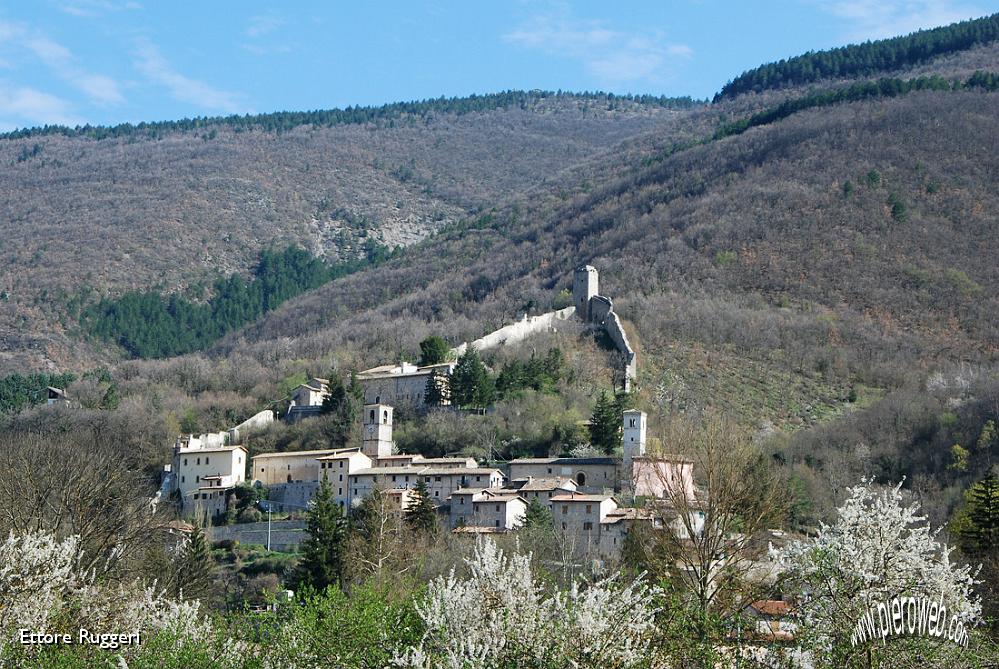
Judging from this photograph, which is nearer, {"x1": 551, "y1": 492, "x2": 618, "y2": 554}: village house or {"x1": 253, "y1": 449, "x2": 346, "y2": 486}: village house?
{"x1": 551, "y1": 492, "x2": 618, "y2": 554}: village house

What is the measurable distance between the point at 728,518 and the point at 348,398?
4433 centimetres

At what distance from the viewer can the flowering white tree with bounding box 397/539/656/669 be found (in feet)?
66.1

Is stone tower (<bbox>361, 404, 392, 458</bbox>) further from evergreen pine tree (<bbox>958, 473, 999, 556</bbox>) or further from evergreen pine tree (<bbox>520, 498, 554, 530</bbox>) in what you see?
evergreen pine tree (<bbox>958, 473, 999, 556</bbox>)

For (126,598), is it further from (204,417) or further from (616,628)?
(204,417)

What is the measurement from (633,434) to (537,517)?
9.07 metres

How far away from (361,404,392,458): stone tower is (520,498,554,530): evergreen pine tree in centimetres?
1381

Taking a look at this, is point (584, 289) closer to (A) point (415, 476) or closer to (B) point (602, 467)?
(B) point (602, 467)

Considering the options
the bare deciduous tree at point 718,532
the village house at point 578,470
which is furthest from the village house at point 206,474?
the bare deciduous tree at point 718,532

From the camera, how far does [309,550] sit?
49.5 metres

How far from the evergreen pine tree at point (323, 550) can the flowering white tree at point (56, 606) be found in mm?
20069

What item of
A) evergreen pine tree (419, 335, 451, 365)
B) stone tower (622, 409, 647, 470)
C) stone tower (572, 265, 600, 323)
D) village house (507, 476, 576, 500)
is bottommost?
village house (507, 476, 576, 500)

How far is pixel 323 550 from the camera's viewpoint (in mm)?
49250

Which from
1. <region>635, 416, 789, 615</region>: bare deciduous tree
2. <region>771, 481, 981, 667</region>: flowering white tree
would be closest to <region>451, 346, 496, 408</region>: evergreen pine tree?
<region>635, 416, 789, 615</region>: bare deciduous tree

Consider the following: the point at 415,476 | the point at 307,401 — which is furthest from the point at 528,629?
the point at 307,401
